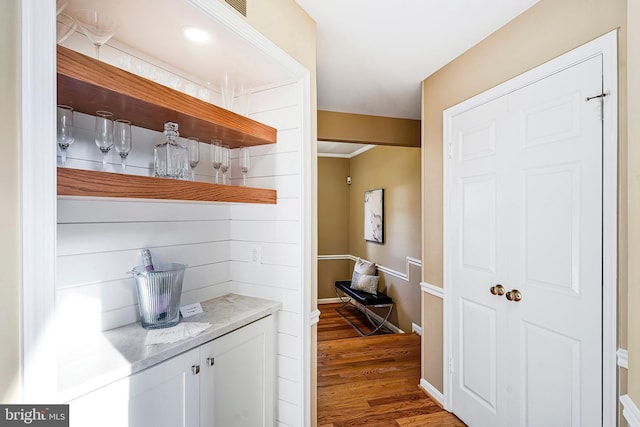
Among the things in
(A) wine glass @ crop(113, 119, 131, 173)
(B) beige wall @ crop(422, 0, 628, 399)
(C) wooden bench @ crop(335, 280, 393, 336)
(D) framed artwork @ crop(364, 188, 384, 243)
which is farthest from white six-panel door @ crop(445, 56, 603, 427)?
(D) framed artwork @ crop(364, 188, 384, 243)

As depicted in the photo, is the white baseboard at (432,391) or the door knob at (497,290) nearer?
the door knob at (497,290)

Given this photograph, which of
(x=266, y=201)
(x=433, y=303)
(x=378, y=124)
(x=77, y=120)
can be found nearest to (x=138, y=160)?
(x=77, y=120)

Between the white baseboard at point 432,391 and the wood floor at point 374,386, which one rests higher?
the white baseboard at point 432,391

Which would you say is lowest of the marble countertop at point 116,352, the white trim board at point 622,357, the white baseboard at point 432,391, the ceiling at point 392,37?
the white baseboard at point 432,391

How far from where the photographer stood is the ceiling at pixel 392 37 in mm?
1681

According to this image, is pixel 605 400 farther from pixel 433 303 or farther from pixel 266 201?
pixel 266 201

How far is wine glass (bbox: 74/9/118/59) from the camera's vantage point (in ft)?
3.29

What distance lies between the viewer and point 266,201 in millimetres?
1699

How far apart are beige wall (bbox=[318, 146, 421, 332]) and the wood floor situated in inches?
31.4

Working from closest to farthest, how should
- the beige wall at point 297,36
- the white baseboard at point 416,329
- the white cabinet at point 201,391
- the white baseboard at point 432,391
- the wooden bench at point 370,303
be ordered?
the white cabinet at point 201,391 < the beige wall at point 297,36 < the white baseboard at point 432,391 < the white baseboard at point 416,329 < the wooden bench at point 370,303

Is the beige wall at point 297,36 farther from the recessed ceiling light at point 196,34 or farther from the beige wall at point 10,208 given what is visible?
the beige wall at point 10,208

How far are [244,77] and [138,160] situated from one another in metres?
0.72

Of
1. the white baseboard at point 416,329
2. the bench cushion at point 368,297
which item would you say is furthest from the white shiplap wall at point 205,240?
the bench cushion at point 368,297

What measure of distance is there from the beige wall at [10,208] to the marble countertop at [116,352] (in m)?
0.25
